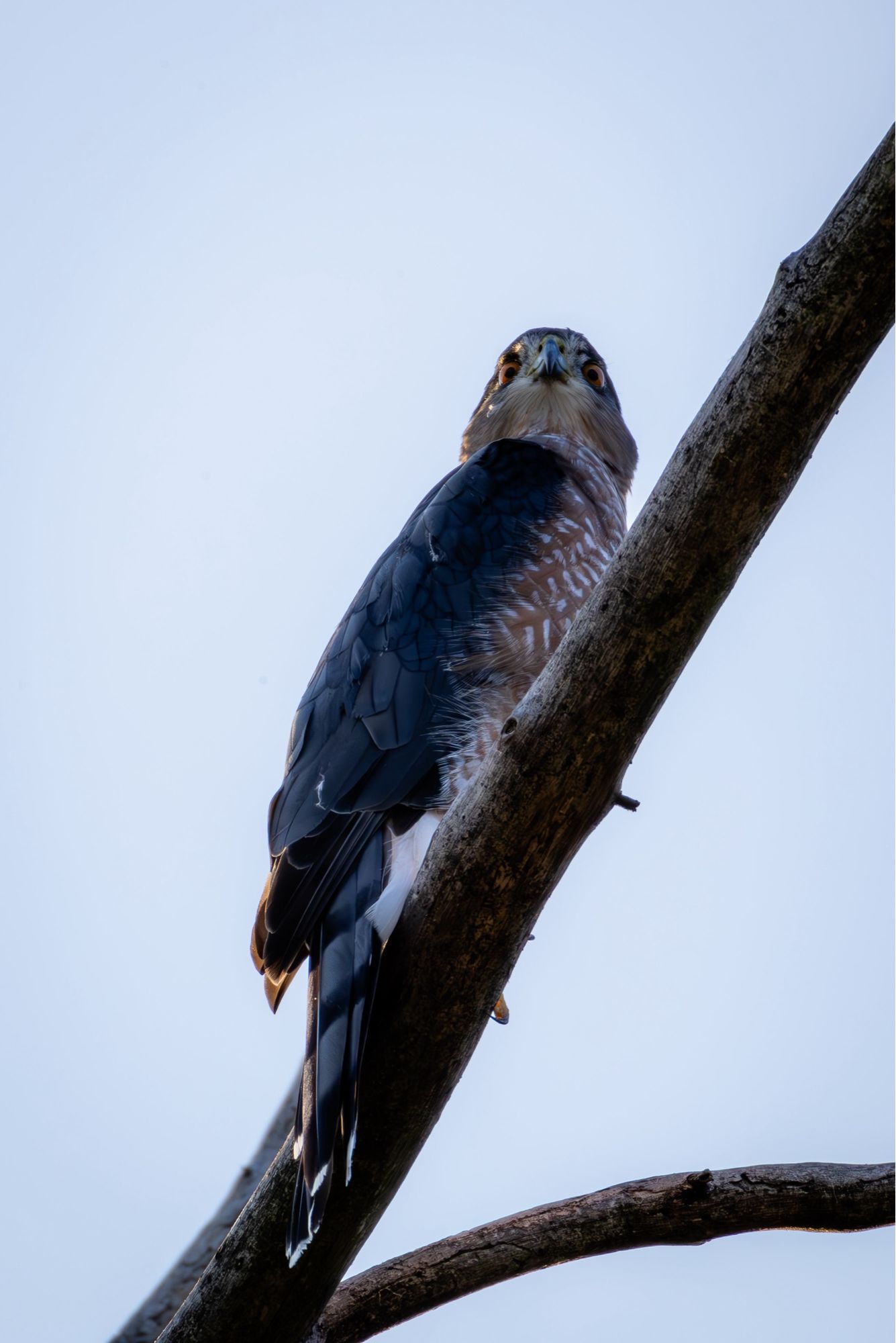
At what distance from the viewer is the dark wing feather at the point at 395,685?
3.55m

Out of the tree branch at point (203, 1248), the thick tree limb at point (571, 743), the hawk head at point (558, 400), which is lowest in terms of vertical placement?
the tree branch at point (203, 1248)

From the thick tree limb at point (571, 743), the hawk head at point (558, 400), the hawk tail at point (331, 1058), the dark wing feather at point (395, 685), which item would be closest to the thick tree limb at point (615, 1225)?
the thick tree limb at point (571, 743)

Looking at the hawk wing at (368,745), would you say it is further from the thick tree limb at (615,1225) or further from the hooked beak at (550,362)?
the hooked beak at (550,362)

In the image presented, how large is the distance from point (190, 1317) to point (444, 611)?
2310mm

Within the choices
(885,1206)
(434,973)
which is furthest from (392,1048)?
(885,1206)

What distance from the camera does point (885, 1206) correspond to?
3043 mm

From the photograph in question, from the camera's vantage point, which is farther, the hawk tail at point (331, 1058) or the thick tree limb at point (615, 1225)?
the thick tree limb at point (615, 1225)

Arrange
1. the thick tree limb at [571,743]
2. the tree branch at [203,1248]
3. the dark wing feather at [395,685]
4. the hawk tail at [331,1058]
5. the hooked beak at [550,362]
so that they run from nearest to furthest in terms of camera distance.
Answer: the thick tree limb at [571,743] < the hawk tail at [331,1058] < the dark wing feather at [395,685] < the tree branch at [203,1248] < the hooked beak at [550,362]

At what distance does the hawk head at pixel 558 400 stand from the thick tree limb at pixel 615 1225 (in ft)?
12.4

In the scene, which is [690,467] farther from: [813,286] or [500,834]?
[500,834]

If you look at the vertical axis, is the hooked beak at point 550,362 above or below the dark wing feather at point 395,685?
above

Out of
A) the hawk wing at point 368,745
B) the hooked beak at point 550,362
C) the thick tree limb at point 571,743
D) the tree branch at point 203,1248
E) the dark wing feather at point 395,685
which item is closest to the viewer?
the thick tree limb at point 571,743

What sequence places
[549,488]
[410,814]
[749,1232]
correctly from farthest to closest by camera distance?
[549,488] < [410,814] < [749,1232]

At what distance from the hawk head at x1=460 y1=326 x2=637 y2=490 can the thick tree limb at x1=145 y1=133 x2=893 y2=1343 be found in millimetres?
3402
